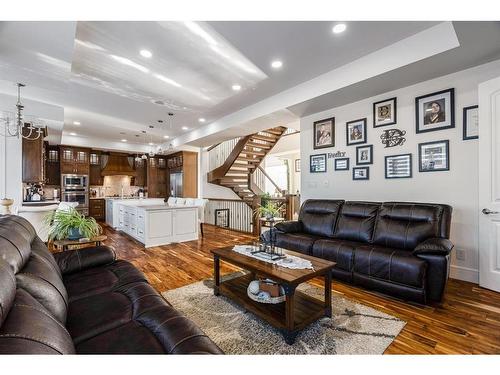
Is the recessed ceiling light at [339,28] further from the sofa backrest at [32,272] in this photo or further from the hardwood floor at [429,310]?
the sofa backrest at [32,272]

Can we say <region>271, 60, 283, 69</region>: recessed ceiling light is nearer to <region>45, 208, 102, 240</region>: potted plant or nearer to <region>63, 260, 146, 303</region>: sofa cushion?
<region>63, 260, 146, 303</region>: sofa cushion

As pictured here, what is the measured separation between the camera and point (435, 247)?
2342 mm

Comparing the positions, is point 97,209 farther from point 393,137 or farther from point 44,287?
point 393,137

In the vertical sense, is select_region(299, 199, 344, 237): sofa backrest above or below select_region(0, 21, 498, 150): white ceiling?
below

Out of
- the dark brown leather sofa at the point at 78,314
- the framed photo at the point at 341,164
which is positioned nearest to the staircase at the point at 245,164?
the framed photo at the point at 341,164

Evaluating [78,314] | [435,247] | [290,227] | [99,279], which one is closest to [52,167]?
[99,279]

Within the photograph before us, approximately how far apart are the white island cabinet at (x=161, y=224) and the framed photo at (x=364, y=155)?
11.3 feet

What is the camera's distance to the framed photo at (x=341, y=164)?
4.14 metres

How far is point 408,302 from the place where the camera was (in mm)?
2461

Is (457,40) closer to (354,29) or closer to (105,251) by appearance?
(354,29)

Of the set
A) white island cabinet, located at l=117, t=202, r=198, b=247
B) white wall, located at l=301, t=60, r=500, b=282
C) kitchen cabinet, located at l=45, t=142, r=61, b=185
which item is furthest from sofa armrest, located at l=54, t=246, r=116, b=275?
kitchen cabinet, located at l=45, t=142, r=61, b=185

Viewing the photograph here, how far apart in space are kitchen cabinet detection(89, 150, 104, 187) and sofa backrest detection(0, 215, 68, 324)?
26.2 ft

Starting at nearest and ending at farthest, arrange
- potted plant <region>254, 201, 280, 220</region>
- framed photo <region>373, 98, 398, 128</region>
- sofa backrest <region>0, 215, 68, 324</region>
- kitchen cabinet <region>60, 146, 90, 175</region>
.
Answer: sofa backrest <region>0, 215, 68, 324</region>
framed photo <region>373, 98, 398, 128</region>
potted plant <region>254, 201, 280, 220</region>
kitchen cabinet <region>60, 146, 90, 175</region>

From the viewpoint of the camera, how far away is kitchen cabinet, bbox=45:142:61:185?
25.6 ft
